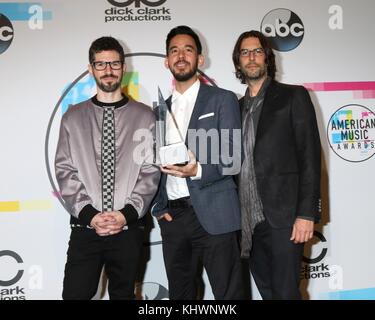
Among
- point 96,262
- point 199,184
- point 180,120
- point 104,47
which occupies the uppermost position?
point 104,47

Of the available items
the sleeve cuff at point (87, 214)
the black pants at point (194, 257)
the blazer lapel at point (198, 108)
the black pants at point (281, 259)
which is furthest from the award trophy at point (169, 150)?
the black pants at point (281, 259)

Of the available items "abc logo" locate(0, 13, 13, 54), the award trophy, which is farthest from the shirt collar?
"abc logo" locate(0, 13, 13, 54)

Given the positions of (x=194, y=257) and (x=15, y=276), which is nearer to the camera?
(x=194, y=257)

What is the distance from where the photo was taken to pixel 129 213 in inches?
104

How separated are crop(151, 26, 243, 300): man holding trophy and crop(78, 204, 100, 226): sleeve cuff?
0.37 metres

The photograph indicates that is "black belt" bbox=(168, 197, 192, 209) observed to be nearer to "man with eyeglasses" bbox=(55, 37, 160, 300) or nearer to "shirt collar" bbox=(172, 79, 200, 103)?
"man with eyeglasses" bbox=(55, 37, 160, 300)

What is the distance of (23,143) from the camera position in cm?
339

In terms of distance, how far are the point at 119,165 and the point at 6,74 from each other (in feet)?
4.18

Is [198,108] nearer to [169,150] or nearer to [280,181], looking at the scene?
[169,150]

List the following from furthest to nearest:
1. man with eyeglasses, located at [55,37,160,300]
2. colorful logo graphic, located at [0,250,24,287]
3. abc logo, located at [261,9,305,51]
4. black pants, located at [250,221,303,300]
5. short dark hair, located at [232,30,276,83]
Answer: abc logo, located at [261,9,305,51], colorful logo graphic, located at [0,250,24,287], short dark hair, located at [232,30,276,83], man with eyeglasses, located at [55,37,160,300], black pants, located at [250,221,303,300]

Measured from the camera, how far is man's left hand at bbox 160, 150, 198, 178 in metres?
2.51

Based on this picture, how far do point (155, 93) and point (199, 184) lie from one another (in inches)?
42.0

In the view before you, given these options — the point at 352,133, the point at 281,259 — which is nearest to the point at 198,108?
the point at 281,259

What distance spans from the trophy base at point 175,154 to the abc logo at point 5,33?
63.5 inches
